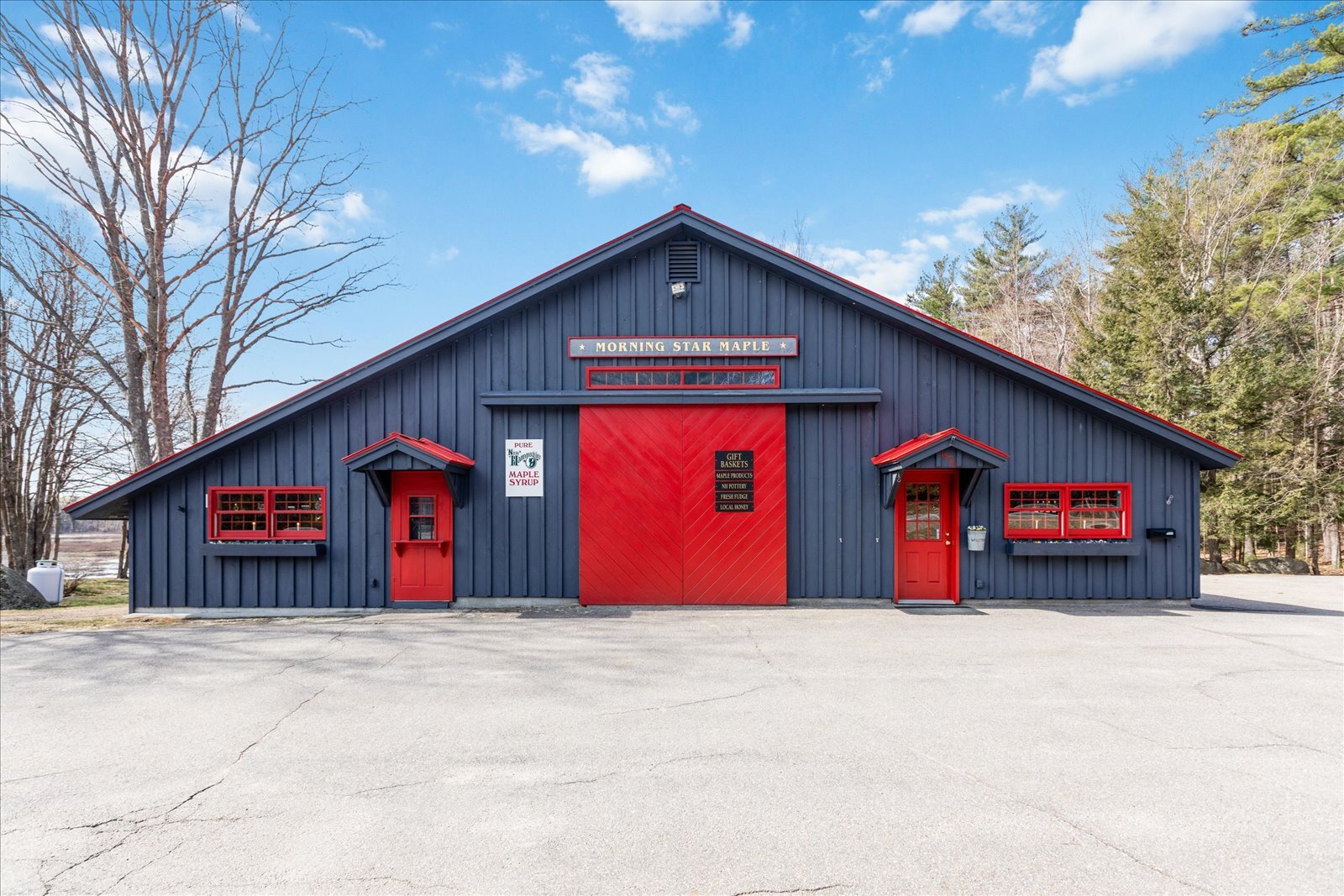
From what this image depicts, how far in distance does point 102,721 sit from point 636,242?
30.0ft

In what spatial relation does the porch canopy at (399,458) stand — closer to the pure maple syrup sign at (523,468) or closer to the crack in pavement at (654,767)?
the pure maple syrup sign at (523,468)

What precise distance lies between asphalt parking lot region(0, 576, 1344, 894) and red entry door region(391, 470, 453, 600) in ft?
9.22

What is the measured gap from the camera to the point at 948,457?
9.99 meters

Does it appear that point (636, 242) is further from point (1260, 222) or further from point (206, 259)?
point (1260, 222)

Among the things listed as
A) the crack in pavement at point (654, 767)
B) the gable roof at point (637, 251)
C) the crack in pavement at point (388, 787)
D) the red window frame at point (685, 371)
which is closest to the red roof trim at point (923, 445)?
the gable roof at point (637, 251)

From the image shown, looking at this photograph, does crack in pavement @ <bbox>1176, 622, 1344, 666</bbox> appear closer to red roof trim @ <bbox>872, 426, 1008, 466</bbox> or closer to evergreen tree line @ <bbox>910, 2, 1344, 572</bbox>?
red roof trim @ <bbox>872, 426, 1008, 466</bbox>

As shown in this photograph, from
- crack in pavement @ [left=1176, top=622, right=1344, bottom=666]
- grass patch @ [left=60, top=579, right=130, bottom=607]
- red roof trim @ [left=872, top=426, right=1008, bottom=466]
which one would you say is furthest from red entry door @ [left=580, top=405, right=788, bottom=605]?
grass patch @ [left=60, top=579, right=130, bottom=607]

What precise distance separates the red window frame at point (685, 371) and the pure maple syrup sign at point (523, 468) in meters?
1.48

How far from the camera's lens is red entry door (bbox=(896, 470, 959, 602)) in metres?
10.9

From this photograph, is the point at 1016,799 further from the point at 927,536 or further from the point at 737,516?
the point at 927,536

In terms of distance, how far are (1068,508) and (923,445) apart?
10.1 feet

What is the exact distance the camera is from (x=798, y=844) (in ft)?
11.0

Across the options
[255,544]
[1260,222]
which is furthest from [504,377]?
[1260,222]

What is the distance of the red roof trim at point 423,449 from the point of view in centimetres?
1016
